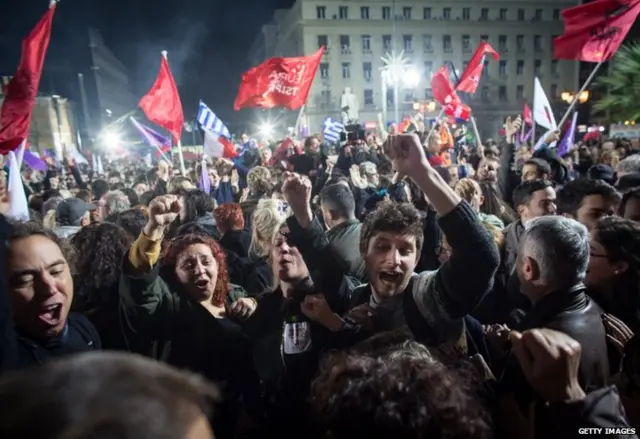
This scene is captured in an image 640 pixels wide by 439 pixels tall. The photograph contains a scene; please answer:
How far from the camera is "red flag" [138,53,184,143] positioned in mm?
7711

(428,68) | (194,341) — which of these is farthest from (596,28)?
(428,68)

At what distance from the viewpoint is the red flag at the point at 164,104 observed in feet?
25.3

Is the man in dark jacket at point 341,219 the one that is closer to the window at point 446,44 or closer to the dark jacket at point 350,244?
the dark jacket at point 350,244

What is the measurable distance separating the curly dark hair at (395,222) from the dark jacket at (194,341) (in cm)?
106

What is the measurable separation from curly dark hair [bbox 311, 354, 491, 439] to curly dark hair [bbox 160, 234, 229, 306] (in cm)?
188

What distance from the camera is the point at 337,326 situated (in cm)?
232

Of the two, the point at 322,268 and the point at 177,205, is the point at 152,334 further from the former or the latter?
the point at 322,268

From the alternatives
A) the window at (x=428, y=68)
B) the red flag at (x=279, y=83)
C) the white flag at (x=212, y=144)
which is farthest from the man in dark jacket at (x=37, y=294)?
the window at (x=428, y=68)

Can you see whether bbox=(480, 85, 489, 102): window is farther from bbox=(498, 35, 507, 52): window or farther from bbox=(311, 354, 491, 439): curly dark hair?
bbox=(311, 354, 491, 439): curly dark hair

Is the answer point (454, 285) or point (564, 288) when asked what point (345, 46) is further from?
point (454, 285)

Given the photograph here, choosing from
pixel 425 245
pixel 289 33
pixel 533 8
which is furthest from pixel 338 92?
pixel 425 245

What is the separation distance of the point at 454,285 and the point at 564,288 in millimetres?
577

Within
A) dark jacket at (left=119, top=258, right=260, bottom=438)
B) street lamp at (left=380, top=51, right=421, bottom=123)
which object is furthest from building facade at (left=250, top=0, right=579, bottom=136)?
dark jacket at (left=119, top=258, right=260, bottom=438)

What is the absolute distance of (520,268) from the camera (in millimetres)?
2400
